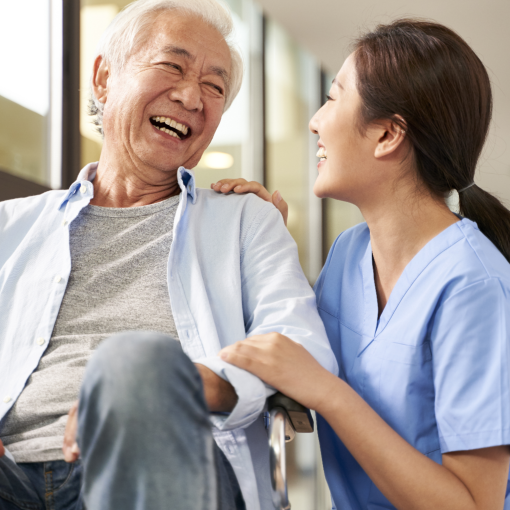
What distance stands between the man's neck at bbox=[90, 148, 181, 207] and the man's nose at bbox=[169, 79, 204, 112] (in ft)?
0.53

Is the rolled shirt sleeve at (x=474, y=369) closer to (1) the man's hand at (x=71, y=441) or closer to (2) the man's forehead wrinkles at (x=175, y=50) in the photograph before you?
(1) the man's hand at (x=71, y=441)

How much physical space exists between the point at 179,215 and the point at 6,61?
125 centimetres

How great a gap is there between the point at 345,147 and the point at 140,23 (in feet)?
1.95

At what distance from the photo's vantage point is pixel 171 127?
4.57 feet

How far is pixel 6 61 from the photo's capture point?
2043mm

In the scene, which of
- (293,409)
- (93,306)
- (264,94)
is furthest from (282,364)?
(264,94)

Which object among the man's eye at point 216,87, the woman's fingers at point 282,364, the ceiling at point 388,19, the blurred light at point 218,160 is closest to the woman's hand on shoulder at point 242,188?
the man's eye at point 216,87

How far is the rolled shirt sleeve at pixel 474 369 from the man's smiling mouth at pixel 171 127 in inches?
29.4

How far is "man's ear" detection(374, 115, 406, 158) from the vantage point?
1.21 m

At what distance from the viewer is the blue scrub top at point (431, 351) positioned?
3.03ft

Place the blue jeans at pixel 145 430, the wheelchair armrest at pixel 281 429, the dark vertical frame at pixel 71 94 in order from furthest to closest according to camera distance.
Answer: the dark vertical frame at pixel 71 94 < the wheelchair armrest at pixel 281 429 < the blue jeans at pixel 145 430

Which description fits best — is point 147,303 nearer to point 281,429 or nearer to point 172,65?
point 281,429

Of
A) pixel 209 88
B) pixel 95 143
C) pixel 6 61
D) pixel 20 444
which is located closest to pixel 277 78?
pixel 95 143

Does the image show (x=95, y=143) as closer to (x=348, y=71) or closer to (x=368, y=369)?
(x=348, y=71)
